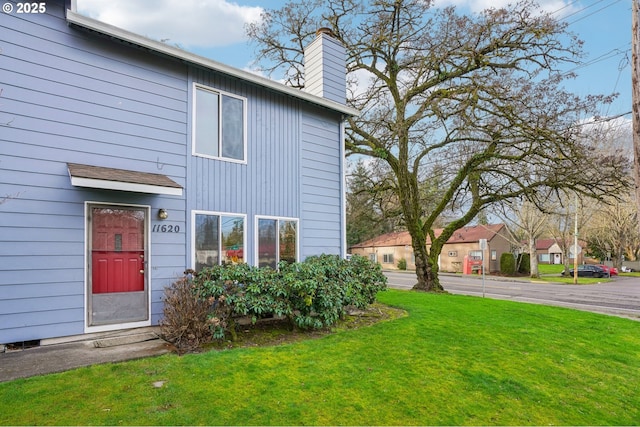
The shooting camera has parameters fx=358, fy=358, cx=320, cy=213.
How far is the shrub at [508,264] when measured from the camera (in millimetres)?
31239

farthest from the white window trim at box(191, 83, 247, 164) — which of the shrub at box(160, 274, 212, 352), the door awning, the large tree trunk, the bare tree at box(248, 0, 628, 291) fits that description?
the large tree trunk

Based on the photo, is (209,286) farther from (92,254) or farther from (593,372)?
(593,372)

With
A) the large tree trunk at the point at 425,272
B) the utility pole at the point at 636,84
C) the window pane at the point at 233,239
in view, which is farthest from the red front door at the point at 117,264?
the large tree trunk at the point at 425,272

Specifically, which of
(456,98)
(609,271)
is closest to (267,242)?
(456,98)

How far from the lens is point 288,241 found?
25.9ft

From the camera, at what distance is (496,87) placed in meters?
11.3

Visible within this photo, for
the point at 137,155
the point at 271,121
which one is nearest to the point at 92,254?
the point at 137,155

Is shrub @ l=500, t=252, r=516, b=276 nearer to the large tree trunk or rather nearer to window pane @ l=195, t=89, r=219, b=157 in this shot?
the large tree trunk

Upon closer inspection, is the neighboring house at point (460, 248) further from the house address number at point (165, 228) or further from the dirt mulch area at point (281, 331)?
the house address number at point (165, 228)

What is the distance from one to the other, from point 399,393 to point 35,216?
17.5ft

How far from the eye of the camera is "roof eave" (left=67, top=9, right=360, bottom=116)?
5.43 metres

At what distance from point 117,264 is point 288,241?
3344mm

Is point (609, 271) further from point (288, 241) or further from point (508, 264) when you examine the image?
point (288, 241)

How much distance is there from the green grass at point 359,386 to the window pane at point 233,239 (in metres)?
2.28
